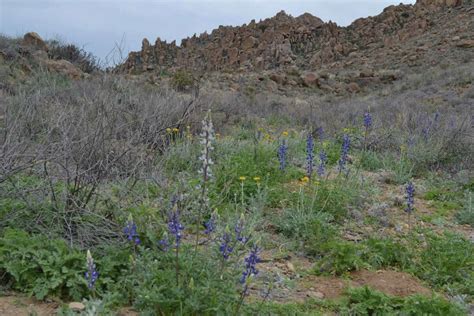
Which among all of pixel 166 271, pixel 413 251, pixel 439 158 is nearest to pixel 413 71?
pixel 439 158

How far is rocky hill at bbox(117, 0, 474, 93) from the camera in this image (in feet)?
80.7

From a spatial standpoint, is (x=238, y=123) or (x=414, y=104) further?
(x=414, y=104)

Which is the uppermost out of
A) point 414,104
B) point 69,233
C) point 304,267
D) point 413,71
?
point 413,71

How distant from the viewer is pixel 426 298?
2924 millimetres

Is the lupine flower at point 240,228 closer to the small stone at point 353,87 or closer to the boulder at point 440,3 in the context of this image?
the small stone at point 353,87

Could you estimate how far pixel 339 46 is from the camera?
96.5 feet

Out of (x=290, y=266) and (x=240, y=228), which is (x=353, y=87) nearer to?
(x=290, y=266)

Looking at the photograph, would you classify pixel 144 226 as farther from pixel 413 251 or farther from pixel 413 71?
pixel 413 71

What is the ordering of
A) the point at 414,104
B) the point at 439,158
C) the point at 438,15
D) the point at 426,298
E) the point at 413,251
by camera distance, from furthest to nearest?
the point at 438,15 → the point at 414,104 → the point at 439,158 → the point at 413,251 → the point at 426,298

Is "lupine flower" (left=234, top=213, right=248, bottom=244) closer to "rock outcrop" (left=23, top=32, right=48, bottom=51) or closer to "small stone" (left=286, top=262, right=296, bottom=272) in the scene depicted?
"small stone" (left=286, top=262, right=296, bottom=272)

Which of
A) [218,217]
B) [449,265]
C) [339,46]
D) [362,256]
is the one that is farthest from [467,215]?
[339,46]

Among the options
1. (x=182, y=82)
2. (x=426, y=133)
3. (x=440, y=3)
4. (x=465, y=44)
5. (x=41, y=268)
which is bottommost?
(x=41, y=268)

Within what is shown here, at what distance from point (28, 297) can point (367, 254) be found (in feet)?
7.40

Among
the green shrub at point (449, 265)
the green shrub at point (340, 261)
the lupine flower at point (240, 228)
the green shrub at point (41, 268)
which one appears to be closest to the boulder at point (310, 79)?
the green shrub at point (449, 265)
